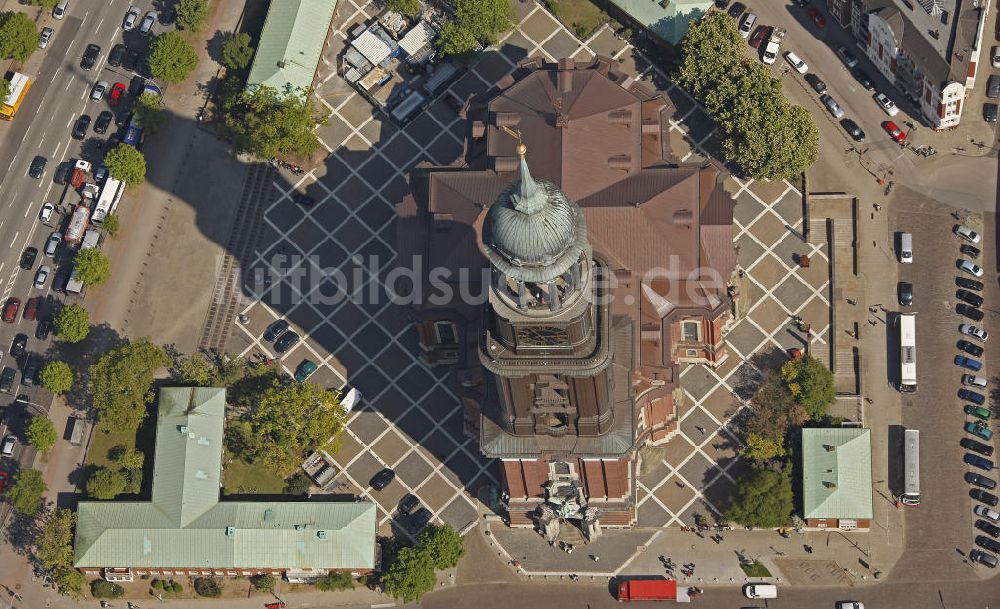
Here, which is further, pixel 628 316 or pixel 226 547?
pixel 226 547

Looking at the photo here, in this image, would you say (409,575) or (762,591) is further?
(762,591)

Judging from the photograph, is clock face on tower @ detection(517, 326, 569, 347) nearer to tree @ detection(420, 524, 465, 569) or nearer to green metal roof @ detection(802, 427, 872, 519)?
tree @ detection(420, 524, 465, 569)

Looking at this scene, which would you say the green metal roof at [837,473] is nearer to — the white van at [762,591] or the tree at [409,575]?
the white van at [762,591]

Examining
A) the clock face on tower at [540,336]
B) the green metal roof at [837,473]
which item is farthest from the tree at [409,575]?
the clock face on tower at [540,336]

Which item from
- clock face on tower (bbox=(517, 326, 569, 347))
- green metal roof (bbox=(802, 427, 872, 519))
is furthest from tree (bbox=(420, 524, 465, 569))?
clock face on tower (bbox=(517, 326, 569, 347))

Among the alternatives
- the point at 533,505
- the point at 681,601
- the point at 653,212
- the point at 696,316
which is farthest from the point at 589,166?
the point at 681,601

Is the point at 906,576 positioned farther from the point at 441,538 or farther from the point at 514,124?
the point at 514,124

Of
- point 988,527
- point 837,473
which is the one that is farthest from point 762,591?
point 988,527

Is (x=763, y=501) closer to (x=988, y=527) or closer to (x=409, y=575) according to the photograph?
(x=988, y=527)
